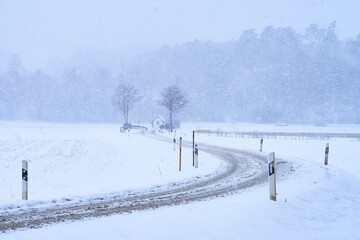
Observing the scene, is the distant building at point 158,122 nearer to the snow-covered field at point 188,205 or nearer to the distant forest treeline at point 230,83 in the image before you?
the distant forest treeline at point 230,83

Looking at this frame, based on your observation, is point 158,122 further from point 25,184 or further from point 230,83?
point 25,184

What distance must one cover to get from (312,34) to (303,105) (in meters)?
27.7

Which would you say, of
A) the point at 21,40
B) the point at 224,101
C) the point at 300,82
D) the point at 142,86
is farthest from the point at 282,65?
the point at 21,40

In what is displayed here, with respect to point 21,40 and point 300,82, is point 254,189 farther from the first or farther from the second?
point 21,40

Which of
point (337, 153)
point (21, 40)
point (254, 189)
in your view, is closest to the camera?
point (254, 189)

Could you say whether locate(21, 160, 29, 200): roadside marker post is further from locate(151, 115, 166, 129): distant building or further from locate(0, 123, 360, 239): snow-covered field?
locate(151, 115, 166, 129): distant building

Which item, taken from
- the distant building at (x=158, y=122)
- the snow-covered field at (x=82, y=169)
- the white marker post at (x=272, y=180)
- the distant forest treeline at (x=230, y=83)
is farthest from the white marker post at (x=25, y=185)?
the distant forest treeline at (x=230, y=83)

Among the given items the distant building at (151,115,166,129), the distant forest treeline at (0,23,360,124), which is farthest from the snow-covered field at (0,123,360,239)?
the distant forest treeline at (0,23,360,124)

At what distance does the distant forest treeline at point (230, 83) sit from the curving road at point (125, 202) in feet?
256

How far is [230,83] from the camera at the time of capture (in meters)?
97.2

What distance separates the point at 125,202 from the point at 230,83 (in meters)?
92.7

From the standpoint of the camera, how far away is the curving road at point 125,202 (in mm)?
6323

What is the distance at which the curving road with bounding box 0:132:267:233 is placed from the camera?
6.32 m

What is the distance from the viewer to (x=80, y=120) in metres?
93.7
